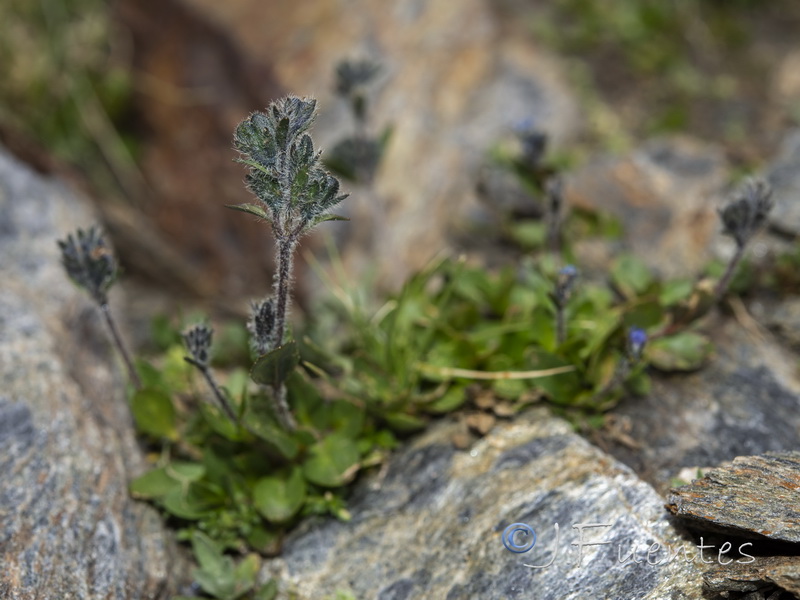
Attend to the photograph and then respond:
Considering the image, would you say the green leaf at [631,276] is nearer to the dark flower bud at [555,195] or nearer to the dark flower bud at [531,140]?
the dark flower bud at [555,195]

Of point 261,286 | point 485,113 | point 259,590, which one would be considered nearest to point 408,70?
point 485,113

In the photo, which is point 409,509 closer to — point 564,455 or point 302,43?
point 564,455

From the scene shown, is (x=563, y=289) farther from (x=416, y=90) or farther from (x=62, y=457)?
(x=416, y=90)

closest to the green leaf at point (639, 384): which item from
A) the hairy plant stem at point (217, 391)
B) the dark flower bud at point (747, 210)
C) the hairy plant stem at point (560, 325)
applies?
the hairy plant stem at point (560, 325)

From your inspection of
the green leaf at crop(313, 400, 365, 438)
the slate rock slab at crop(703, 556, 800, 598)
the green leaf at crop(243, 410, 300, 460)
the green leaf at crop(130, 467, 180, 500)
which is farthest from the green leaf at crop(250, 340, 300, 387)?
the slate rock slab at crop(703, 556, 800, 598)

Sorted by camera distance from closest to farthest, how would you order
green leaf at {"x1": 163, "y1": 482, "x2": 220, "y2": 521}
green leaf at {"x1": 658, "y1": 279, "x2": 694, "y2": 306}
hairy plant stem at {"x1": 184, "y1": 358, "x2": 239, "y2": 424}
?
hairy plant stem at {"x1": 184, "y1": 358, "x2": 239, "y2": 424} < green leaf at {"x1": 163, "y1": 482, "x2": 220, "y2": 521} < green leaf at {"x1": 658, "y1": 279, "x2": 694, "y2": 306}

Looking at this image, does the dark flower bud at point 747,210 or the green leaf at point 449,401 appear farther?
the green leaf at point 449,401

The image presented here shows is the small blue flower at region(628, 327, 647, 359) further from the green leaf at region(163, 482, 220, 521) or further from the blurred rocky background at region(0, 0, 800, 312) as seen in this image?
the green leaf at region(163, 482, 220, 521)
